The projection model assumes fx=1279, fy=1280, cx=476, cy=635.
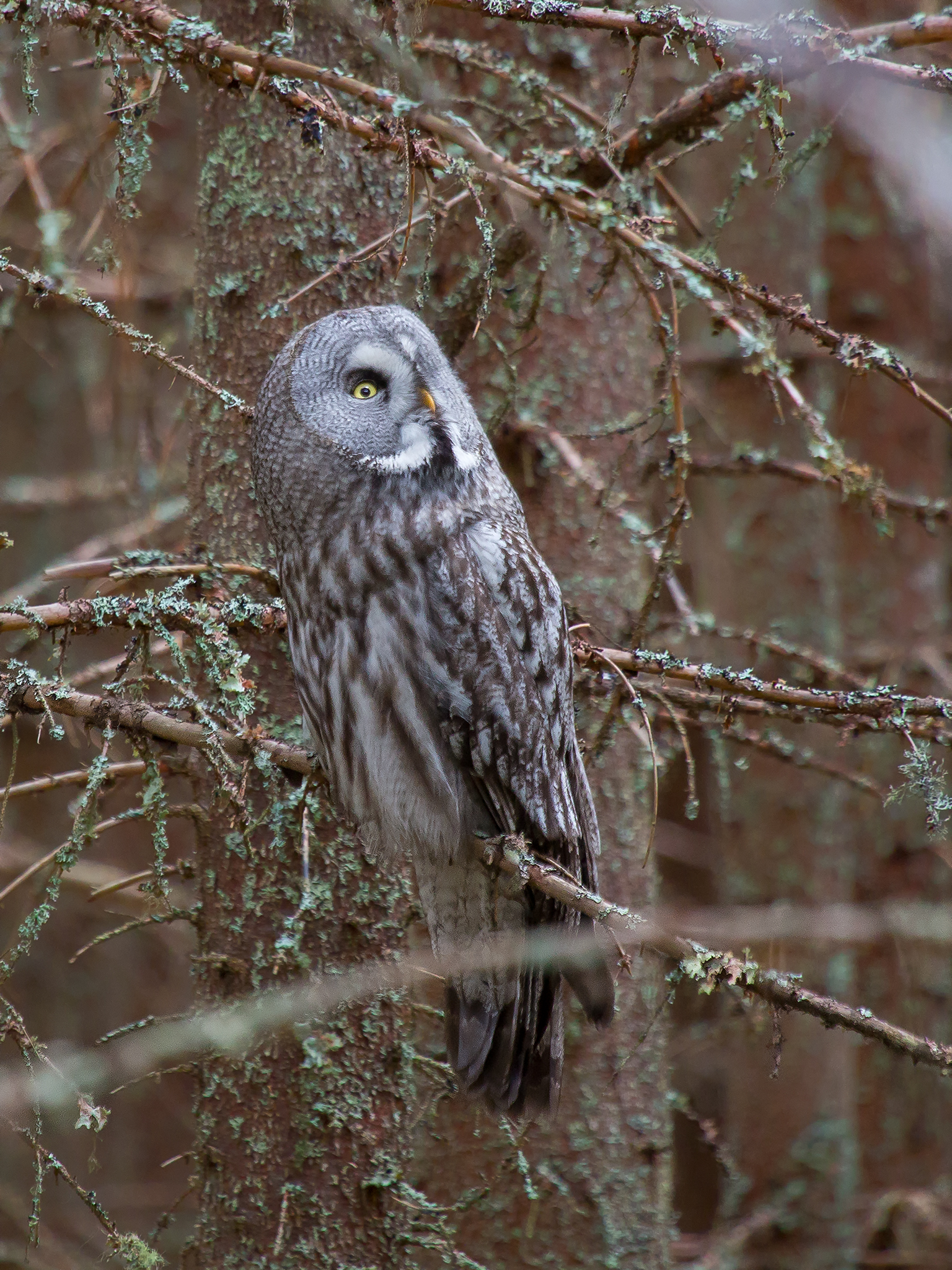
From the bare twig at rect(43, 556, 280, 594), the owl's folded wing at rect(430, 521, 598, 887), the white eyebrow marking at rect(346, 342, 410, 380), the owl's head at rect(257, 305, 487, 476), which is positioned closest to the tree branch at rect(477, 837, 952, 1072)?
the owl's folded wing at rect(430, 521, 598, 887)

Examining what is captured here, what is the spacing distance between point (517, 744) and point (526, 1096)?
0.76 meters

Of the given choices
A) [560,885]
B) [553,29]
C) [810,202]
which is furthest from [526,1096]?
[810,202]

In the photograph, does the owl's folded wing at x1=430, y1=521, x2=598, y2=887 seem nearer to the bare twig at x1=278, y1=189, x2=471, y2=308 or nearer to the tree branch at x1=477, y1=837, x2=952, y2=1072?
the bare twig at x1=278, y1=189, x2=471, y2=308

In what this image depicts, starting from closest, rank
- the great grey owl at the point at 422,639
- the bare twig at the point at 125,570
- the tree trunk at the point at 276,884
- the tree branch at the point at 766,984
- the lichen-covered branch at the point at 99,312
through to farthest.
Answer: the tree branch at the point at 766,984
the lichen-covered branch at the point at 99,312
the bare twig at the point at 125,570
the tree trunk at the point at 276,884
the great grey owl at the point at 422,639

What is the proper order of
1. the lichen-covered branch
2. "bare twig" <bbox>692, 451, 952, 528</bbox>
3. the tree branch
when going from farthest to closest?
"bare twig" <bbox>692, 451, 952, 528</bbox>
the lichen-covered branch
the tree branch

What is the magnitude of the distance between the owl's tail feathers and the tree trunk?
0.43ft

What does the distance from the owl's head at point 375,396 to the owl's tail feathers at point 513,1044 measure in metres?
1.16

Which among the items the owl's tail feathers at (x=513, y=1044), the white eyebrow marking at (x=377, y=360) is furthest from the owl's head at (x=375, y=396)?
the owl's tail feathers at (x=513, y=1044)

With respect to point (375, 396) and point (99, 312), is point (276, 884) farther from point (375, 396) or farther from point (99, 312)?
point (99, 312)

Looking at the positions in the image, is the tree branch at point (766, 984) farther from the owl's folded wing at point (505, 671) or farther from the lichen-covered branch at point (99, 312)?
the lichen-covered branch at point (99, 312)

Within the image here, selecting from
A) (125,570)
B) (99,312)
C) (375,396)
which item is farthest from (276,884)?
(99,312)

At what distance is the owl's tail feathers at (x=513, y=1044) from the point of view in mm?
2746

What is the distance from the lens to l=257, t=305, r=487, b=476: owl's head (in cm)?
274

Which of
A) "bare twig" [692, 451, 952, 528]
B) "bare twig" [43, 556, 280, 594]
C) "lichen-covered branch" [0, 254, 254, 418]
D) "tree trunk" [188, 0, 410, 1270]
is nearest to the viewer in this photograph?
"lichen-covered branch" [0, 254, 254, 418]
